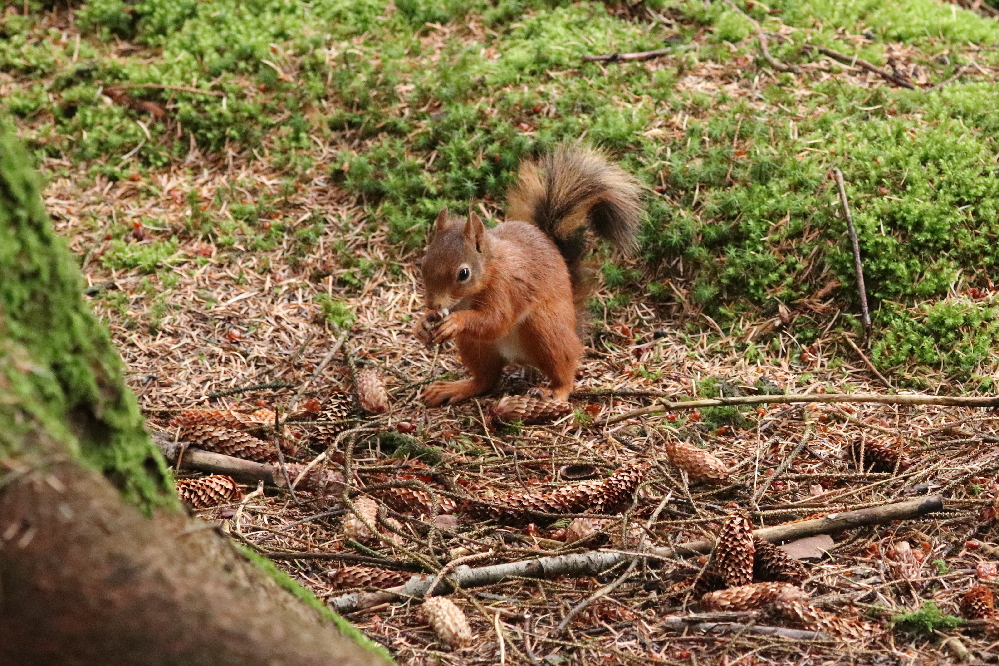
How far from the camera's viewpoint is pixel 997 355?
11.2 feet

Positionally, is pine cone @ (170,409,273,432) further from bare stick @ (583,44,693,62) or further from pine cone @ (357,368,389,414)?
bare stick @ (583,44,693,62)

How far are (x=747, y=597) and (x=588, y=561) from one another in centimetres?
38

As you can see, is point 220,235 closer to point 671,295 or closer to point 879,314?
point 671,295

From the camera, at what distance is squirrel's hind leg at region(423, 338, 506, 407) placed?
3574mm

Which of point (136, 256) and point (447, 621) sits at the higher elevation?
point (447, 621)

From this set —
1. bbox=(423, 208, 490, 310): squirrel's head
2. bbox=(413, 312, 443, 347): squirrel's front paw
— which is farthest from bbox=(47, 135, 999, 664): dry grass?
bbox=(423, 208, 490, 310): squirrel's head

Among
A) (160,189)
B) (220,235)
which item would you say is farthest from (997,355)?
(160,189)

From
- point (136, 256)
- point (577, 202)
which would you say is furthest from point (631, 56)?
point (136, 256)

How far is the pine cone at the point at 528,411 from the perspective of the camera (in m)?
3.34

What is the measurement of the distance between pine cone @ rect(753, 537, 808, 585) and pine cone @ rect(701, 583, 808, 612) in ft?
0.27

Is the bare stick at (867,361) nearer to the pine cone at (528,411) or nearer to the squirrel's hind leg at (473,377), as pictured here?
the pine cone at (528,411)

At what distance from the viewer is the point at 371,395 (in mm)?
3309

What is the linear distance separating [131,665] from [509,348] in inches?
109

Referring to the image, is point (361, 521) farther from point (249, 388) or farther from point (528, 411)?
point (249, 388)
